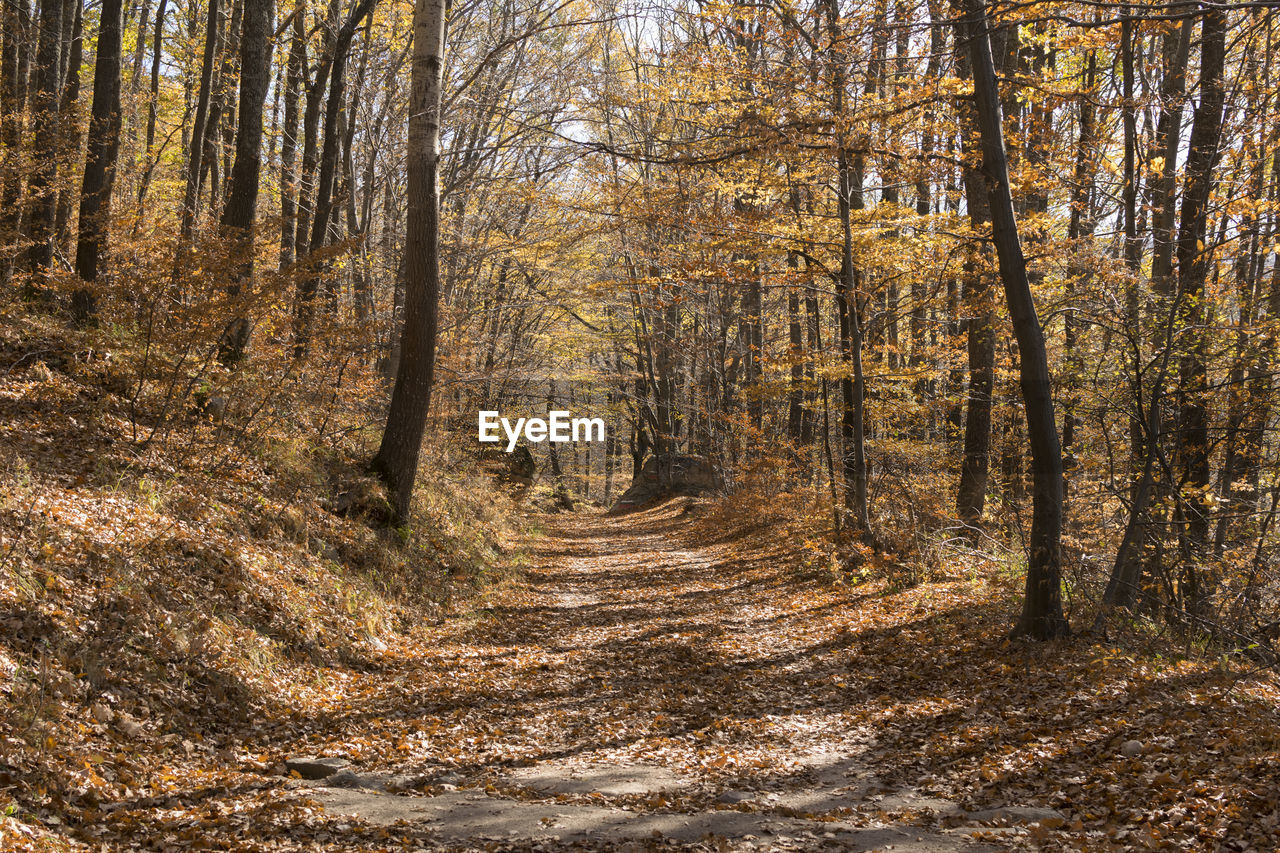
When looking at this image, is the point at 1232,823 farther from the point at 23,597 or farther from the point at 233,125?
the point at 233,125

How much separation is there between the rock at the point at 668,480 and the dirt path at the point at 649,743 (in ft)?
53.5

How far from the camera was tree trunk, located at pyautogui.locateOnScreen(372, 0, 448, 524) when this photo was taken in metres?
9.65

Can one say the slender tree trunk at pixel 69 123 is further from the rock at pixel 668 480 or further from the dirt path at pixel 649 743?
the rock at pixel 668 480

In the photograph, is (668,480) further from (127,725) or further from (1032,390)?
(127,725)

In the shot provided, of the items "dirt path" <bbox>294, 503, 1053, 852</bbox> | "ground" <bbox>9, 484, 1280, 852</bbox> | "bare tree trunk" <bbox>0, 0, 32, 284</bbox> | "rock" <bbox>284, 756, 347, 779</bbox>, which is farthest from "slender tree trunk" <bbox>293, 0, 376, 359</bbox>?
"rock" <bbox>284, 756, 347, 779</bbox>

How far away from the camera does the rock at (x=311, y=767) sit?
4.89 metres

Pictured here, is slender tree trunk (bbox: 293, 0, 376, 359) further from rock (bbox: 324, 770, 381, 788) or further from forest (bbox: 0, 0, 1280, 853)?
rock (bbox: 324, 770, 381, 788)

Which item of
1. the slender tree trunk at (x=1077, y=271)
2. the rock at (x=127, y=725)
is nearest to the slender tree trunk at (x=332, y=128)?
the rock at (x=127, y=725)

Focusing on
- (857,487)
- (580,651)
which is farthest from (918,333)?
(580,651)

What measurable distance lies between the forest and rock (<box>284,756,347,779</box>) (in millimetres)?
29

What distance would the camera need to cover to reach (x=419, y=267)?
10070 mm

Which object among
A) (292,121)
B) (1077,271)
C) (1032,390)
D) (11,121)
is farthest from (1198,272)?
(292,121)

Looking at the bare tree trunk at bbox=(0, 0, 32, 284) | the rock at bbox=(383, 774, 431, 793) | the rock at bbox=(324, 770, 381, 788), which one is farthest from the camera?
the bare tree trunk at bbox=(0, 0, 32, 284)

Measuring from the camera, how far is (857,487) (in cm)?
1214
